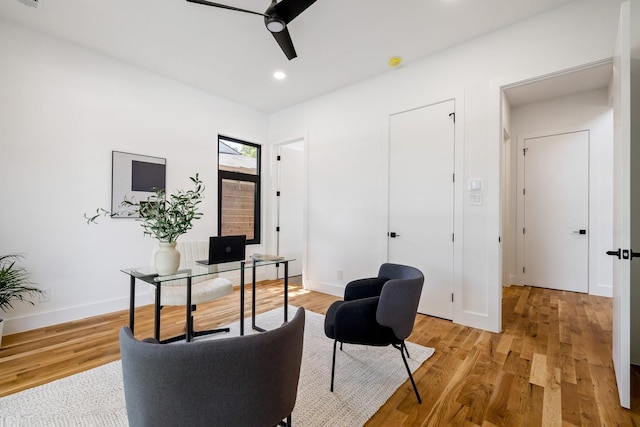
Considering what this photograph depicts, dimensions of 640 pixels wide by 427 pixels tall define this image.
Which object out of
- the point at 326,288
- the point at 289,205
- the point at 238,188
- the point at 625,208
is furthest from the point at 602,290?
the point at 238,188

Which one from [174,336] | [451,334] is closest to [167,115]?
[174,336]

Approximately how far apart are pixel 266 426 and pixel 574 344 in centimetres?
294

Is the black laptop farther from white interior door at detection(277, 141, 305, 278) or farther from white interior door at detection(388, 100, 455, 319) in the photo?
white interior door at detection(277, 141, 305, 278)

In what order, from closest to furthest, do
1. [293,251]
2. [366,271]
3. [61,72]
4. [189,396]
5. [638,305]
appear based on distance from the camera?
[189,396] < [638,305] < [61,72] < [366,271] < [293,251]

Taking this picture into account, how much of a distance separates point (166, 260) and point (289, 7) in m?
2.08

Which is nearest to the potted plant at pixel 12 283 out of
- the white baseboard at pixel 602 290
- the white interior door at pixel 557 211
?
the white interior door at pixel 557 211

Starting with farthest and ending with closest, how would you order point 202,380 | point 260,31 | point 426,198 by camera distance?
point 426,198 < point 260,31 < point 202,380

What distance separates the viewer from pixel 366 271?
3.81 meters

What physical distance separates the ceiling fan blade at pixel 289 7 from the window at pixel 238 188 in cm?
275

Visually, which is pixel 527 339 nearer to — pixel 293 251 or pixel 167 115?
pixel 293 251

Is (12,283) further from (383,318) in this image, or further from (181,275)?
(383,318)

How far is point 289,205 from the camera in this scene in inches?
204

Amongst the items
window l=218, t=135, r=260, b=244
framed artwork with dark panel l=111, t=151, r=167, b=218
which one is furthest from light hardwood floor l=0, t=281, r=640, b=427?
window l=218, t=135, r=260, b=244

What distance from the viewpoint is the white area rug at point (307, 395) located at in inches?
62.5
